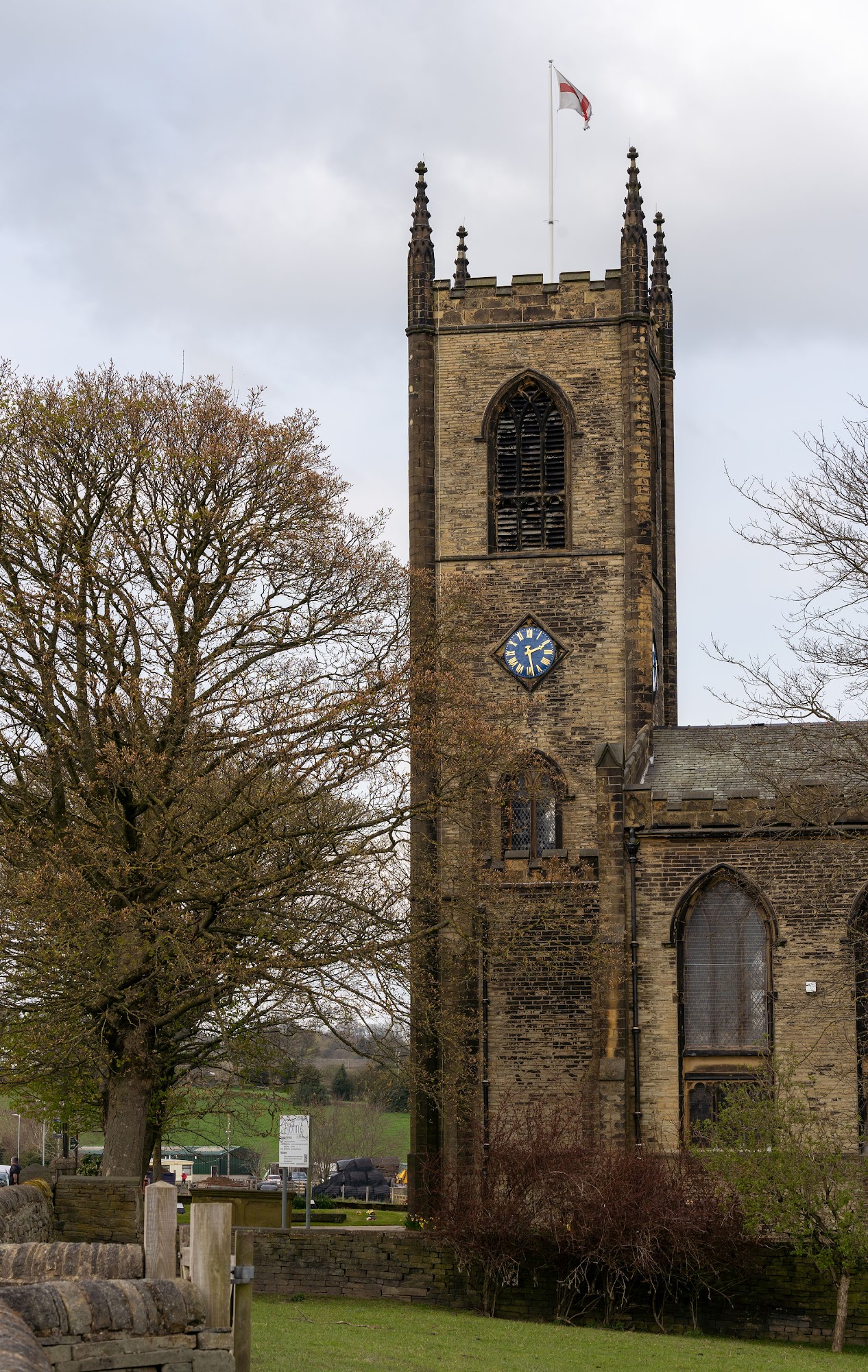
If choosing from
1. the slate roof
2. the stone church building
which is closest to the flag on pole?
the stone church building

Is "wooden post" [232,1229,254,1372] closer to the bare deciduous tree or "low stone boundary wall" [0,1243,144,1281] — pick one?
"low stone boundary wall" [0,1243,144,1281]

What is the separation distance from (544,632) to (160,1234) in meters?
24.9

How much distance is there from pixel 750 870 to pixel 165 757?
502 inches

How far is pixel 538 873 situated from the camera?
34094 mm

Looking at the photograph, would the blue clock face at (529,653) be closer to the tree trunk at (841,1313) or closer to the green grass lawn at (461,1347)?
the green grass lawn at (461,1347)

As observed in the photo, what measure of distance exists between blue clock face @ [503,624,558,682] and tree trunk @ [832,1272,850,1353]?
15.9 meters

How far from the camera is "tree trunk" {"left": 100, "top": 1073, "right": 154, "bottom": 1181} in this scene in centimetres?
2320

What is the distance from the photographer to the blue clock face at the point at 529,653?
36.1m

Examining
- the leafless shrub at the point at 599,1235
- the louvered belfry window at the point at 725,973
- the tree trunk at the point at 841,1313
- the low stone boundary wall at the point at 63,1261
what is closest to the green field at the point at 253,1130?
the leafless shrub at the point at 599,1235

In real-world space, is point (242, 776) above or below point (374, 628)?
below

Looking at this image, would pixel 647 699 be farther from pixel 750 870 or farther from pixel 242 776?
pixel 242 776

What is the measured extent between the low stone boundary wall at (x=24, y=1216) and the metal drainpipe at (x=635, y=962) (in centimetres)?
1748

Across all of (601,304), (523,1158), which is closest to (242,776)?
(523,1158)

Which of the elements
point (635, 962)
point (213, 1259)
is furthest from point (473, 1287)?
point (213, 1259)
